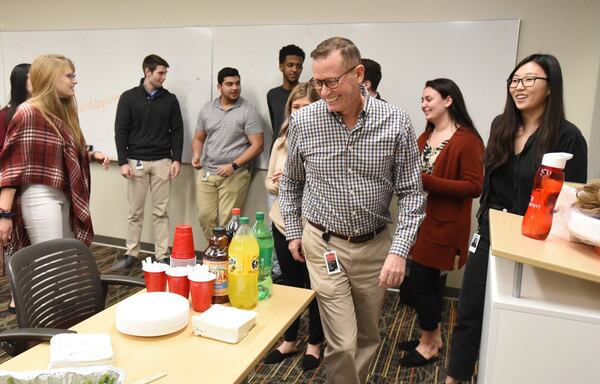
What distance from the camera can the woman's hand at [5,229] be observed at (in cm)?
214

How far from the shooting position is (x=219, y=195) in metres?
3.71

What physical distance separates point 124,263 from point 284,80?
Answer: 6.64ft

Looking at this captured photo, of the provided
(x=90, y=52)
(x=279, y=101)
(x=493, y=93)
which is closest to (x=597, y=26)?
(x=493, y=93)

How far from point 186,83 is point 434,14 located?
2.07 metres

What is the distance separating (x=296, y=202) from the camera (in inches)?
75.9

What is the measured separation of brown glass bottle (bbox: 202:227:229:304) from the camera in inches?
55.0

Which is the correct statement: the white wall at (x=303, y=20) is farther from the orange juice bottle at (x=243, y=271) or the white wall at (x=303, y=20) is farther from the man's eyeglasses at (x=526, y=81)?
the orange juice bottle at (x=243, y=271)

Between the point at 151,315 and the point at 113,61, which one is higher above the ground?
the point at 113,61

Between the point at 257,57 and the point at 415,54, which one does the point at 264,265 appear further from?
the point at 257,57

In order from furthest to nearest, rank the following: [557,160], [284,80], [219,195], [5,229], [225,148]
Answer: [219,195]
[225,148]
[284,80]
[5,229]
[557,160]

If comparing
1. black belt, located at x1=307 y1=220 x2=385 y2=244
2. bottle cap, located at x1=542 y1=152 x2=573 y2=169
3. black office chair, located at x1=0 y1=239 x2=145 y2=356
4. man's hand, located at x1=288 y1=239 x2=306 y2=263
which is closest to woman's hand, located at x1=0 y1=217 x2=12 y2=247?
black office chair, located at x1=0 y1=239 x2=145 y2=356

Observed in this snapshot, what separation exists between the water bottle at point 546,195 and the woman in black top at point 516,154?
592 millimetres

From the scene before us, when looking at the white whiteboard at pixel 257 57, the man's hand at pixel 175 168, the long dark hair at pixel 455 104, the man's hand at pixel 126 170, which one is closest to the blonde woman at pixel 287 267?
the long dark hair at pixel 455 104

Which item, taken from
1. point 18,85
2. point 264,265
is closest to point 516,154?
point 264,265
